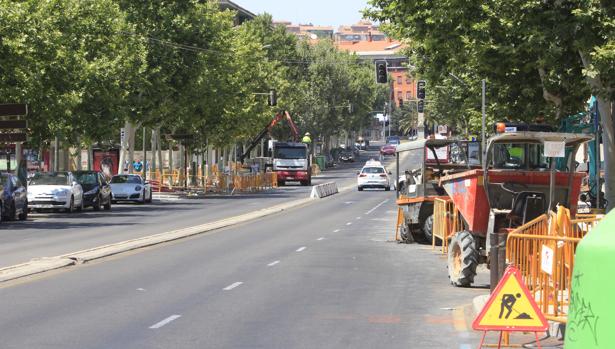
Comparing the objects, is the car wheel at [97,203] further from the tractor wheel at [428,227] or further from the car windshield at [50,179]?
the tractor wheel at [428,227]

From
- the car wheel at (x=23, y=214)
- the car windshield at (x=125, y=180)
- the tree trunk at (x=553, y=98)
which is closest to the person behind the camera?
the tree trunk at (x=553, y=98)

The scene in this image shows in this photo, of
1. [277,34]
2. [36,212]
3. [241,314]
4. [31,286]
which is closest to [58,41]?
[36,212]

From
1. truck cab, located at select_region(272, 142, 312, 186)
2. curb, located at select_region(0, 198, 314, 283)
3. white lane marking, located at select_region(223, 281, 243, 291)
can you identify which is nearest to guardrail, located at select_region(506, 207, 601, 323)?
white lane marking, located at select_region(223, 281, 243, 291)

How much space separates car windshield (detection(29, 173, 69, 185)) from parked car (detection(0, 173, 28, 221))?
19.2ft

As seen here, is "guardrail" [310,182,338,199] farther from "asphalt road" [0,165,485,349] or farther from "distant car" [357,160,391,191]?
"asphalt road" [0,165,485,349]

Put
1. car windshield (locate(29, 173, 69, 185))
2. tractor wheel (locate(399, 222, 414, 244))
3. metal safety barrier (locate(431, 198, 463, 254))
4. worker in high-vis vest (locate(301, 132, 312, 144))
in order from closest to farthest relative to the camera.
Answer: metal safety barrier (locate(431, 198, 463, 254)) → tractor wheel (locate(399, 222, 414, 244)) → car windshield (locate(29, 173, 69, 185)) → worker in high-vis vest (locate(301, 132, 312, 144))

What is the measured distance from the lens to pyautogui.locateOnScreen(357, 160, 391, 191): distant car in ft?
261

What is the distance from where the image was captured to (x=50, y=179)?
46.5 meters

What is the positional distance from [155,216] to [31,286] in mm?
26608

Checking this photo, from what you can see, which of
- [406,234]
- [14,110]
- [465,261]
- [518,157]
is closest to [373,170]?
[14,110]

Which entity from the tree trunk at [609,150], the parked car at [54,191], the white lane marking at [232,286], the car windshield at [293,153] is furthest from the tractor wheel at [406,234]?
the car windshield at [293,153]

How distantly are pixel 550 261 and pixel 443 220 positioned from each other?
1442 cm

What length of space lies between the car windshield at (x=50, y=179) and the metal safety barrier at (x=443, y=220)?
21982 millimetres

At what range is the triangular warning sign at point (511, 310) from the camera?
10.9 meters
